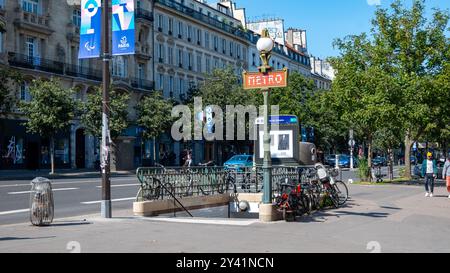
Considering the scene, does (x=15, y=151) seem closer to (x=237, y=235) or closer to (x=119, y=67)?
(x=119, y=67)

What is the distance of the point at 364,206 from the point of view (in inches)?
652

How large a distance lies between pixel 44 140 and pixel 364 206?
33.1 m

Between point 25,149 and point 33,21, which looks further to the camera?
point 33,21

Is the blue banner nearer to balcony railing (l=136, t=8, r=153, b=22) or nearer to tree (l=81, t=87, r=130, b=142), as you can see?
tree (l=81, t=87, r=130, b=142)

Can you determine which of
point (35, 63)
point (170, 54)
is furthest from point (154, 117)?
point (170, 54)

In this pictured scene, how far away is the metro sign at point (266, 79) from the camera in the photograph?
41.3ft

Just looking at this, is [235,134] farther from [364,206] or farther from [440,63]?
[364,206]

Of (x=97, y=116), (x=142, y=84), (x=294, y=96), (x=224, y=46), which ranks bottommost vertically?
(x=97, y=116)

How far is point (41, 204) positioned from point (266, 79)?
19.0 ft

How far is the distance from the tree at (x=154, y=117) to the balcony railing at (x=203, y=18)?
14002 mm

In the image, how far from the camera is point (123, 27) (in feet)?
44.3

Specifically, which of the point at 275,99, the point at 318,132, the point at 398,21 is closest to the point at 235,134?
the point at 275,99

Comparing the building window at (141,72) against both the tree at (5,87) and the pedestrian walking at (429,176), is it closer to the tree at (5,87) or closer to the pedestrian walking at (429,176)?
the tree at (5,87)

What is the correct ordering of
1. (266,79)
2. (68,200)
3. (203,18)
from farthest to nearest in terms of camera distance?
(203,18) < (68,200) < (266,79)
